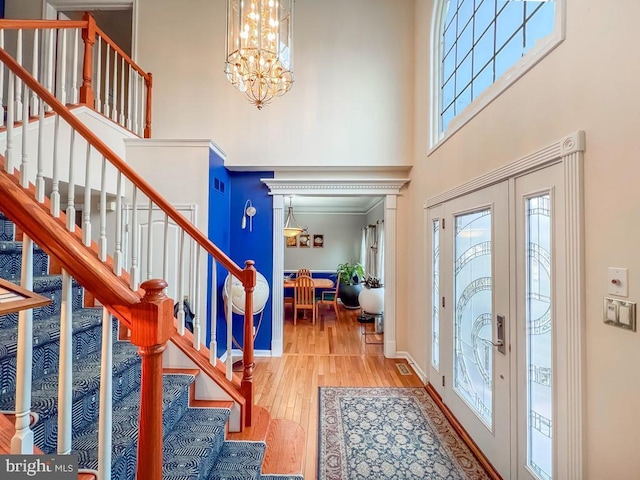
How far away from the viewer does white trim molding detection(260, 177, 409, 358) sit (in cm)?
397

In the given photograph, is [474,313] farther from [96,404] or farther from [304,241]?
[304,241]

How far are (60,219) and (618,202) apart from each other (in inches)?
111

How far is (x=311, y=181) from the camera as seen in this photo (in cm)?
401

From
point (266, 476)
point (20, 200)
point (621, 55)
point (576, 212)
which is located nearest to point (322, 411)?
point (266, 476)

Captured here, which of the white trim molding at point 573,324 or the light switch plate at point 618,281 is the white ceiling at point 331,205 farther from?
the light switch plate at point 618,281

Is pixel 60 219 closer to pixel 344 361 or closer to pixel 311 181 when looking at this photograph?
pixel 311 181

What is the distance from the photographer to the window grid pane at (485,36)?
1784 mm

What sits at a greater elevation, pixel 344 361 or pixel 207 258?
pixel 207 258

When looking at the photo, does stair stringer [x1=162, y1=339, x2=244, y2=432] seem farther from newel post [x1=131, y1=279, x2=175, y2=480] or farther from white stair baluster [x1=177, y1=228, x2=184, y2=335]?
newel post [x1=131, y1=279, x2=175, y2=480]

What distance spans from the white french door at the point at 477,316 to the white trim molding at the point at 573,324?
446 millimetres

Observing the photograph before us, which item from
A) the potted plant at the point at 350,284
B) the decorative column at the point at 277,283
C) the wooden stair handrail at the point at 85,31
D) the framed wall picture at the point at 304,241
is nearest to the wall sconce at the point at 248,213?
the decorative column at the point at 277,283

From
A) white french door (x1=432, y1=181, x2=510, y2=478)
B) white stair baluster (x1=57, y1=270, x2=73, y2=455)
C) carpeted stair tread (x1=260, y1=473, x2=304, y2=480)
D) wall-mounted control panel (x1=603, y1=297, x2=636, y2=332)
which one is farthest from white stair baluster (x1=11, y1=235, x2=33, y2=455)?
white french door (x1=432, y1=181, x2=510, y2=478)

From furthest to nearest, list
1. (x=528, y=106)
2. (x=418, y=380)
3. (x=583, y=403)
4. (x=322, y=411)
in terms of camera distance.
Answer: (x=418, y=380) < (x=322, y=411) < (x=528, y=106) < (x=583, y=403)

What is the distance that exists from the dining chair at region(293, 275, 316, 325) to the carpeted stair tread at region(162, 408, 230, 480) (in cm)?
374
